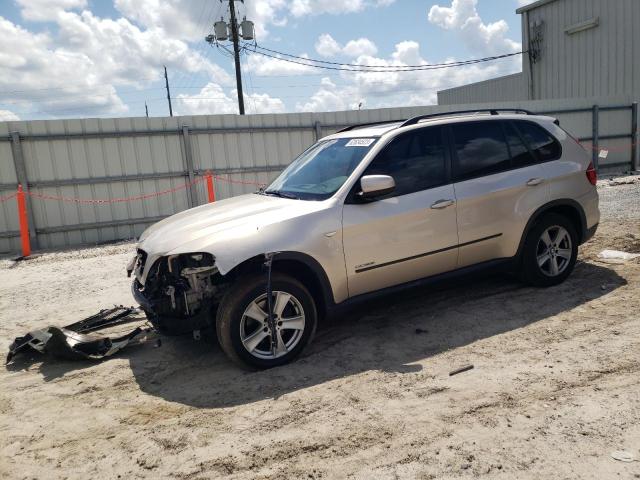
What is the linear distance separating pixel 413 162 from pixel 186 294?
88.5 inches

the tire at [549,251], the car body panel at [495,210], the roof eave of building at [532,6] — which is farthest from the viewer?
the roof eave of building at [532,6]

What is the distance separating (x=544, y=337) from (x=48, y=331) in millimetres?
4204

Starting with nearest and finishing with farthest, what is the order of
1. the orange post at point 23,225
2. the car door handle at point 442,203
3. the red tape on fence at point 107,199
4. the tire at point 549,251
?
the car door handle at point 442,203
the tire at point 549,251
the orange post at point 23,225
the red tape on fence at point 107,199

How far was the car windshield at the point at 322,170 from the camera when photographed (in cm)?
442

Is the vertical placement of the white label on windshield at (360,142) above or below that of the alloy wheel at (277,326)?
above

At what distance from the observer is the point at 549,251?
5301mm

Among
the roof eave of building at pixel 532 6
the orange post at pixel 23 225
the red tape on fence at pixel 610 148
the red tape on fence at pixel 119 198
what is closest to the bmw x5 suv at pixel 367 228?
the orange post at pixel 23 225

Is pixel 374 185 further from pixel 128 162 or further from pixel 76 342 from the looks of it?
pixel 128 162

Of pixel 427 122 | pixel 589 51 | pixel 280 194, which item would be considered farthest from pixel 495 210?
pixel 589 51

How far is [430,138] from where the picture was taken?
15.5ft

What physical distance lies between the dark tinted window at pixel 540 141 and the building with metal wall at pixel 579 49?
15310 millimetres

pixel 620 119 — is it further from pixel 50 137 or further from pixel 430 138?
pixel 50 137

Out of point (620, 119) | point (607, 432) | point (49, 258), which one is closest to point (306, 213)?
point (607, 432)

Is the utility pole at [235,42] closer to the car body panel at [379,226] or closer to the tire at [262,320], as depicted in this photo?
the car body panel at [379,226]
